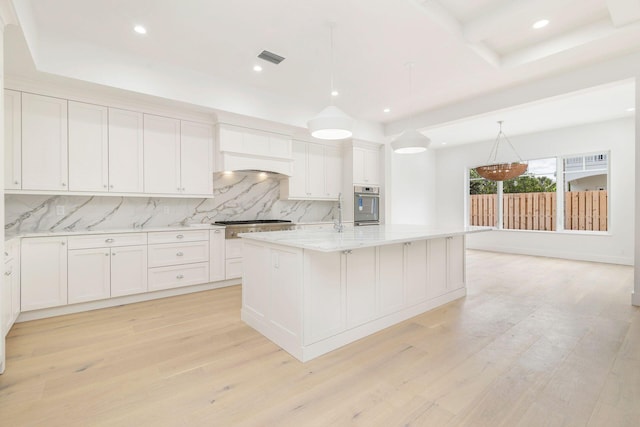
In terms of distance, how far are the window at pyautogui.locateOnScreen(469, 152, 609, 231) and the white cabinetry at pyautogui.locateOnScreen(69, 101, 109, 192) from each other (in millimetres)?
7867

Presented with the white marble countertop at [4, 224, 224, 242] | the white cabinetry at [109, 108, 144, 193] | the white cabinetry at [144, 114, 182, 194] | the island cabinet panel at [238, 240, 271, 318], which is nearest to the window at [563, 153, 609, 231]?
the island cabinet panel at [238, 240, 271, 318]

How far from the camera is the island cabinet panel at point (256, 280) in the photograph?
265 centimetres

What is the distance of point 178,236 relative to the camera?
12.8 ft

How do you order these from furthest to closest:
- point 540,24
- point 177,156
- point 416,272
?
→ point 177,156, point 416,272, point 540,24

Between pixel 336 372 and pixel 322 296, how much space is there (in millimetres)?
530

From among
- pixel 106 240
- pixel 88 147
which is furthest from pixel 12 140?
pixel 106 240

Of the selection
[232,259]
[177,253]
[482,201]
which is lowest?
[232,259]

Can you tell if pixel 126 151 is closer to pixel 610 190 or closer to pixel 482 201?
pixel 482 201

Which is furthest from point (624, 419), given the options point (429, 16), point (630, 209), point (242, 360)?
point (630, 209)

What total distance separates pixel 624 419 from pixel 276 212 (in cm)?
470

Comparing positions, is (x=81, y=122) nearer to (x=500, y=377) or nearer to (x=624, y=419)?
(x=500, y=377)

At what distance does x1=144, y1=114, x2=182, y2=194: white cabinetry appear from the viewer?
3875mm

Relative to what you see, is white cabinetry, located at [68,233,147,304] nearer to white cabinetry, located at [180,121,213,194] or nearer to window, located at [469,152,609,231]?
white cabinetry, located at [180,121,213,194]

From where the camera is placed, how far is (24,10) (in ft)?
7.75
